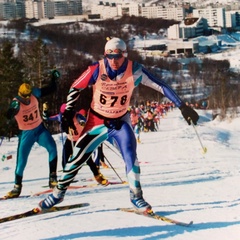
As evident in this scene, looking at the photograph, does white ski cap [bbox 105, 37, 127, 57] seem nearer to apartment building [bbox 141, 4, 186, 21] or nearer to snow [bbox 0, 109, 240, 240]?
snow [bbox 0, 109, 240, 240]

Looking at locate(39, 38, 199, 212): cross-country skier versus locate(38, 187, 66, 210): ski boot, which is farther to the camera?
locate(38, 187, 66, 210): ski boot

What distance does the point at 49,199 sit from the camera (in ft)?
15.3

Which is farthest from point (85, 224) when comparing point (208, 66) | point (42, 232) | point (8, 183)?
point (208, 66)

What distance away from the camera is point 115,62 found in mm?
4418

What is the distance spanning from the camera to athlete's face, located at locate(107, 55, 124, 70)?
4.42m

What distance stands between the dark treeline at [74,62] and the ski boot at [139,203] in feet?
18.2

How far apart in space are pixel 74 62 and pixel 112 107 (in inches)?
Result: 3653

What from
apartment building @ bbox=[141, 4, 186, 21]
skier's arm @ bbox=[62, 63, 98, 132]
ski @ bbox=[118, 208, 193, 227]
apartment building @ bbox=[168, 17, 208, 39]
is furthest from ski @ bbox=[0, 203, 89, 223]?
apartment building @ bbox=[141, 4, 186, 21]

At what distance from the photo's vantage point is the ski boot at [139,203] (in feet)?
14.8

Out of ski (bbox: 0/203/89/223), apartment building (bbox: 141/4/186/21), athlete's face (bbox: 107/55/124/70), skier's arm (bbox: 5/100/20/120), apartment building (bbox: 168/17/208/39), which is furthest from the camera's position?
apartment building (bbox: 141/4/186/21)

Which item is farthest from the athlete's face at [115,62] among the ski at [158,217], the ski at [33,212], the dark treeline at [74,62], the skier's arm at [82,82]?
the dark treeline at [74,62]

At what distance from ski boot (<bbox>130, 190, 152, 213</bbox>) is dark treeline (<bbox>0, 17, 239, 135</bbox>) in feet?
18.2

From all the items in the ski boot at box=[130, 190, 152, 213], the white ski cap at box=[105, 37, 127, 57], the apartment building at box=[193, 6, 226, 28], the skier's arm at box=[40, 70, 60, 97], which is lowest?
the ski boot at box=[130, 190, 152, 213]

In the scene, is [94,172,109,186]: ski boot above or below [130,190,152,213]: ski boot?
below
